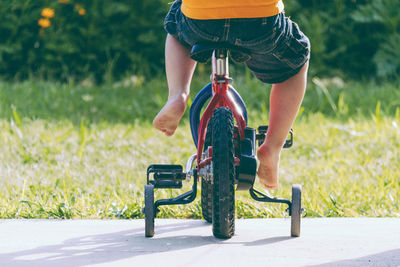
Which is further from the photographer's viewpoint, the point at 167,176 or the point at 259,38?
the point at 167,176

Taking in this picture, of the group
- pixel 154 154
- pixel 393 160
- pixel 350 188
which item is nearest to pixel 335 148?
pixel 393 160

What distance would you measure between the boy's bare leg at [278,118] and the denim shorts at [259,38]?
0.19 feet

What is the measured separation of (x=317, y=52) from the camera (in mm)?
6105

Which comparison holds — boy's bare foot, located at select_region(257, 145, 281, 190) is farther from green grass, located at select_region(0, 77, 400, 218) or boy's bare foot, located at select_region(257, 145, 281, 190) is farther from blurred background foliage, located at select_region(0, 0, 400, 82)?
blurred background foliage, located at select_region(0, 0, 400, 82)

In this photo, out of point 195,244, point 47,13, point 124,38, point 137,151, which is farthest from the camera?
point 124,38

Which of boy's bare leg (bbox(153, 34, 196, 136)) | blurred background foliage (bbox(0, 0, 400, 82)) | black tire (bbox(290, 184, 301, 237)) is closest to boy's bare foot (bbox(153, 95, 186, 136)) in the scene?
boy's bare leg (bbox(153, 34, 196, 136))

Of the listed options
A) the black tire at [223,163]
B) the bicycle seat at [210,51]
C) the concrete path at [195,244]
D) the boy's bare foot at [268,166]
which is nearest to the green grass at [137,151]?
the concrete path at [195,244]

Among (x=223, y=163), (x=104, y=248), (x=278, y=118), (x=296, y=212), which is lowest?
(x=104, y=248)

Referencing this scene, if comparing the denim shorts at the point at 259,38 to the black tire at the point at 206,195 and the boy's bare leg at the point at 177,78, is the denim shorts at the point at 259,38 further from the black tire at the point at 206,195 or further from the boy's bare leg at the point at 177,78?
the black tire at the point at 206,195

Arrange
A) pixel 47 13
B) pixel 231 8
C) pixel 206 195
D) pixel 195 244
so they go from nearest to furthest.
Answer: pixel 231 8
pixel 195 244
pixel 206 195
pixel 47 13

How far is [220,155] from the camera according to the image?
227 centimetres

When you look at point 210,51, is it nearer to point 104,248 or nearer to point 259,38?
point 259,38

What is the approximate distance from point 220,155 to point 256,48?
42 cm

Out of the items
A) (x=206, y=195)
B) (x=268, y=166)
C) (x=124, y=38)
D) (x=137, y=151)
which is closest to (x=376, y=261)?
(x=268, y=166)
